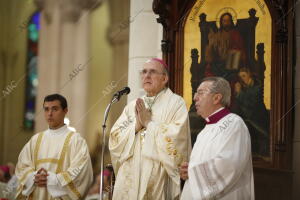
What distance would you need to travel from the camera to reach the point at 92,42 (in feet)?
29.6

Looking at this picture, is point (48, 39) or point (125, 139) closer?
point (125, 139)

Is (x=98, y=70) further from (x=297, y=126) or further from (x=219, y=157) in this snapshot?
(x=219, y=157)

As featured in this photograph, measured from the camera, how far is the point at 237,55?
623cm

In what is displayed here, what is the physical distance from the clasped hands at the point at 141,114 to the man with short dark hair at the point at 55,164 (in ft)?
2.98

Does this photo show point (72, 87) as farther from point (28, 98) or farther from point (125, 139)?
point (125, 139)

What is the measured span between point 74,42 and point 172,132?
4.47 meters

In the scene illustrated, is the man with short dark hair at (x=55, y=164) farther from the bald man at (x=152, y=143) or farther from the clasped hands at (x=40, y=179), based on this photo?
the bald man at (x=152, y=143)

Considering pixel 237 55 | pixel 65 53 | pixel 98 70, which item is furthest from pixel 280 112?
pixel 65 53

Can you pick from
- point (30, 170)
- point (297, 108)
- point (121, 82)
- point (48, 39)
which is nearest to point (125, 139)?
point (30, 170)

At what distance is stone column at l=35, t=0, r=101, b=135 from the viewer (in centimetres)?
891

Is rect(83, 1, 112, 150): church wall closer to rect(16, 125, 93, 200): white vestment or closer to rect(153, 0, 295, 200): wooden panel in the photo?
rect(16, 125, 93, 200): white vestment

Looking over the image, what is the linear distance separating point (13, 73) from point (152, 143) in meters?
4.85

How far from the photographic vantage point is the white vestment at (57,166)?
565 cm

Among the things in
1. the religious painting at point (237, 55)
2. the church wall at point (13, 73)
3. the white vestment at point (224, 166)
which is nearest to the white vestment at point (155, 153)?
the white vestment at point (224, 166)
